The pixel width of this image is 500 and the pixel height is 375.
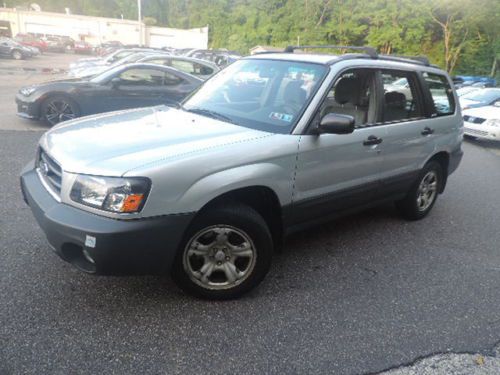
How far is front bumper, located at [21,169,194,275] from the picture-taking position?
2.42m

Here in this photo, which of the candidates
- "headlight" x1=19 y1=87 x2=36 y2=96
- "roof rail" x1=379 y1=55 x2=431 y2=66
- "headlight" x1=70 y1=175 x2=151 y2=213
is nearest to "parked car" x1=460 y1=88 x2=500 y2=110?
"roof rail" x1=379 y1=55 x2=431 y2=66

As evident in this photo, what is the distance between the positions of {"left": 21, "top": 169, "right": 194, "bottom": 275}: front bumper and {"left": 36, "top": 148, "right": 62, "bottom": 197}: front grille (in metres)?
0.11

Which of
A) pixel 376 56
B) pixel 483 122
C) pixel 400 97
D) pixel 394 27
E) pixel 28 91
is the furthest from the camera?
pixel 394 27

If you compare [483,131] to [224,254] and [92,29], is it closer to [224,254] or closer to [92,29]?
[224,254]

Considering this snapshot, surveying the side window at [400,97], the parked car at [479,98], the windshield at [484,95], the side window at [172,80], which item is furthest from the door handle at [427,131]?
the windshield at [484,95]

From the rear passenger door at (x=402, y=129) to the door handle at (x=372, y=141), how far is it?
0.13 m

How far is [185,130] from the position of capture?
3119 millimetres

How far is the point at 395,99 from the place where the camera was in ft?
13.5

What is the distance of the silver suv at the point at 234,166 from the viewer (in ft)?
8.20

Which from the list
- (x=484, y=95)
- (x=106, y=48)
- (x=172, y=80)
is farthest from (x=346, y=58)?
(x=106, y=48)

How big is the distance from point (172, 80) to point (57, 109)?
2.37 meters

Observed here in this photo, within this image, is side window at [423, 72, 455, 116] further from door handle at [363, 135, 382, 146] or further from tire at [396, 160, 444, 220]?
door handle at [363, 135, 382, 146]

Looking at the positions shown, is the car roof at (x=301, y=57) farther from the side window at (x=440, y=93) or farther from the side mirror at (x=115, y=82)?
the side mirror at (x=115, y=82)

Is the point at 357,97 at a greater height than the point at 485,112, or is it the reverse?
the point at 357,97
